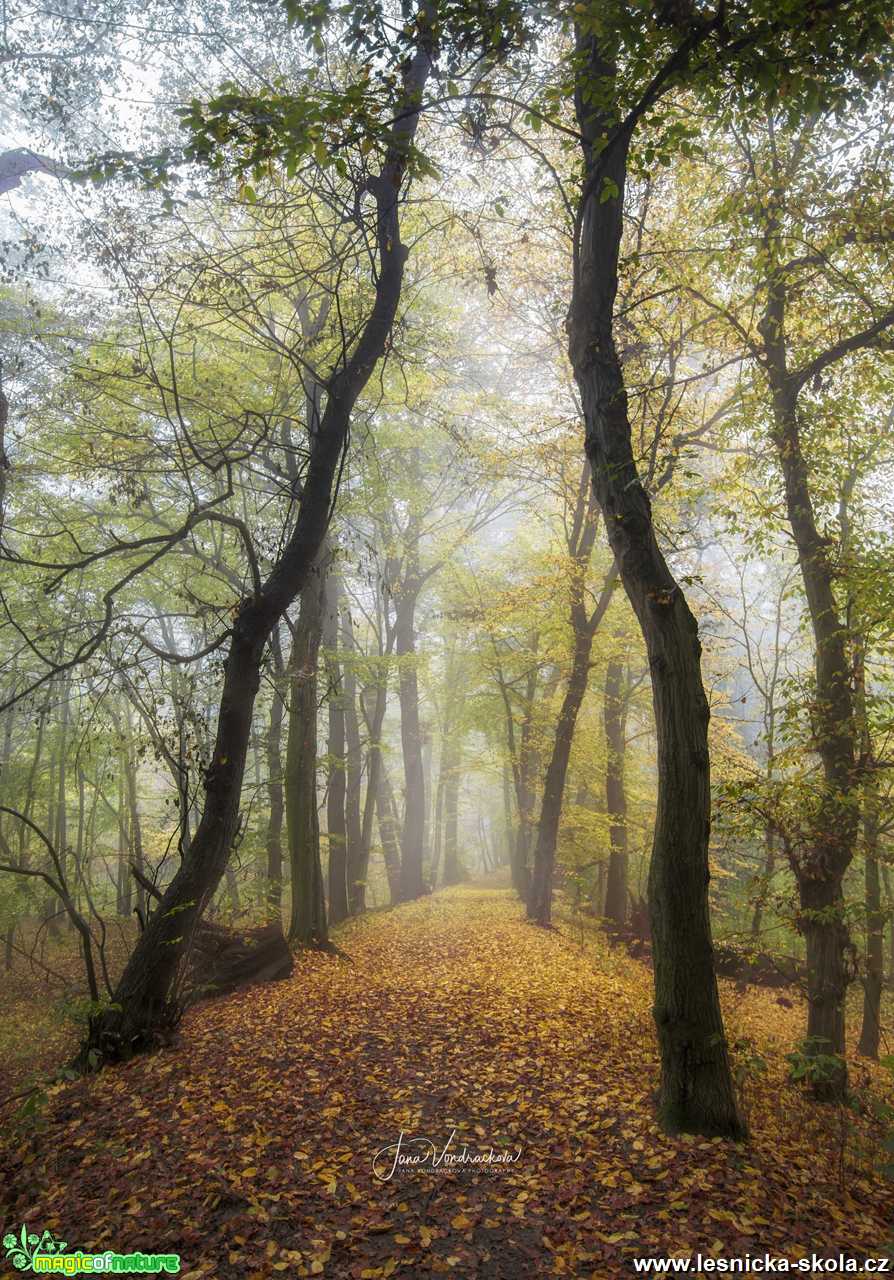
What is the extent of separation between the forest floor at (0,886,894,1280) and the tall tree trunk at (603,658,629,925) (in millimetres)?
8967

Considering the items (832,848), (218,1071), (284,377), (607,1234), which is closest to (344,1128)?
(218,1071)

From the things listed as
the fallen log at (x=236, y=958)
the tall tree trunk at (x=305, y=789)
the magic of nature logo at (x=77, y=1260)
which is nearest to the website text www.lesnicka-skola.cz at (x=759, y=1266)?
the magic of nature logo at (x=77, y=1260)

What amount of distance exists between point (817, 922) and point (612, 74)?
7147 mm

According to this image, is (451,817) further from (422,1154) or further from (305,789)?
(422,1154)

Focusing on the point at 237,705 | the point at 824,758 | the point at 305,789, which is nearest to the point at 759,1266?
the point at 824,758

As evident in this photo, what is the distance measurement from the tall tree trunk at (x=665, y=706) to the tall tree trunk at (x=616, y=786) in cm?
1079

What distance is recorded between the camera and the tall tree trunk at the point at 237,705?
559 centimetres

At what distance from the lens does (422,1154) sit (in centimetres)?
409

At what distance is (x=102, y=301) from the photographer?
743 cm

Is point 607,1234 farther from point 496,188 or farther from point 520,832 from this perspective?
point 520,832

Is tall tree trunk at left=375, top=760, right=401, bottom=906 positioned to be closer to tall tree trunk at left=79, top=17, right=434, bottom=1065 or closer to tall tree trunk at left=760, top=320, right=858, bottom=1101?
tall tree trunk at left=79, top=17, right=434, bottom=1065

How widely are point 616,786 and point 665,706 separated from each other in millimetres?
11922

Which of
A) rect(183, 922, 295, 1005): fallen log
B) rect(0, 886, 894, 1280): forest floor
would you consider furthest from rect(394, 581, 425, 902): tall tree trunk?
rect(0, 886, 894, 1280): forest floor

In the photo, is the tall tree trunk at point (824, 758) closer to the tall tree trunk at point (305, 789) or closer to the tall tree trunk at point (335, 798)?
the tall tree trunk at point (305, 789)
